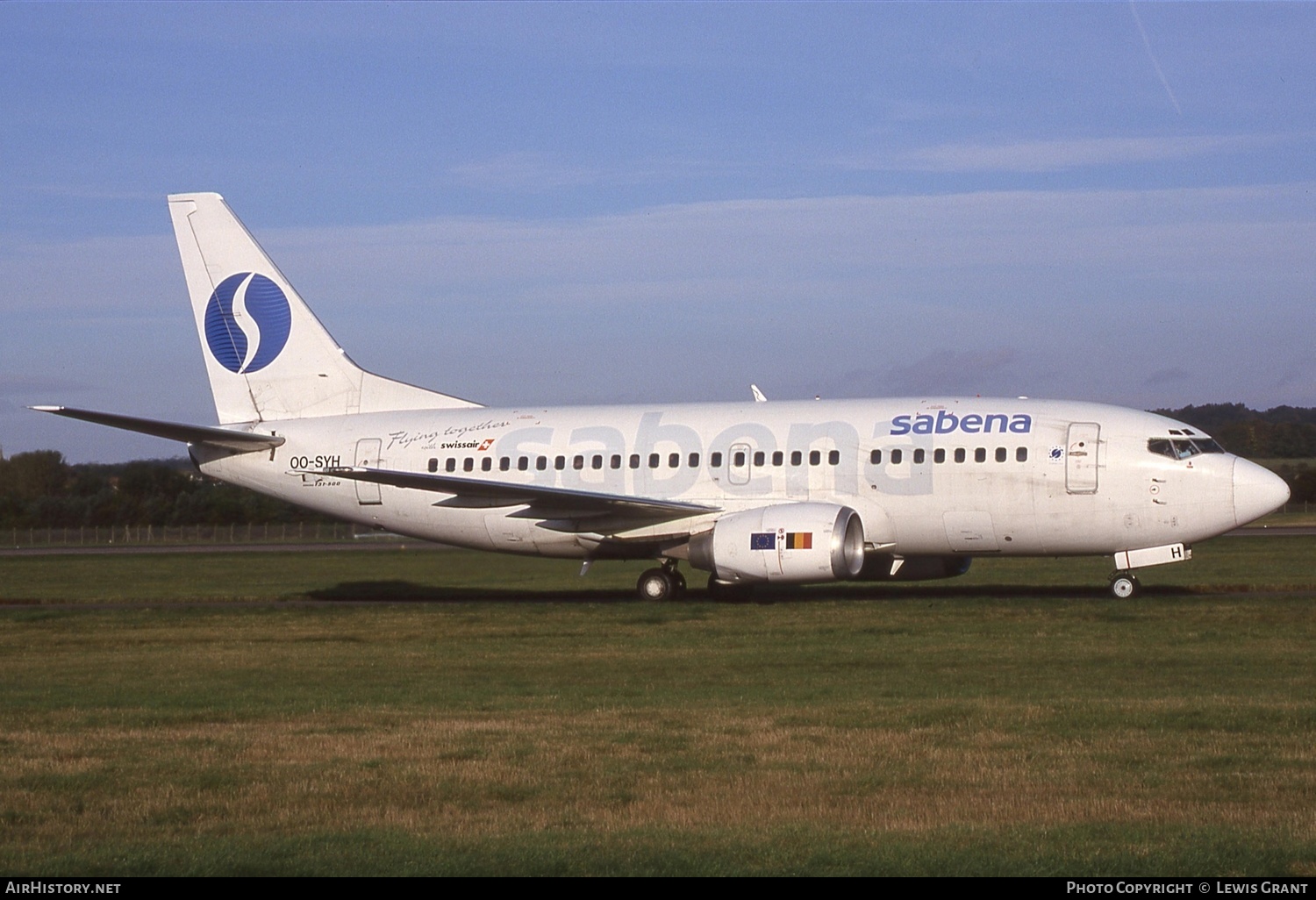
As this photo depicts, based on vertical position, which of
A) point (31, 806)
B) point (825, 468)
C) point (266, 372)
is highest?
point (266, 372)

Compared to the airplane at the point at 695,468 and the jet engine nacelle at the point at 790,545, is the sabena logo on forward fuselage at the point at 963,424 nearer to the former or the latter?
the airplane at the point at 695,468

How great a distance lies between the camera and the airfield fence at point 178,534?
69.2 meters

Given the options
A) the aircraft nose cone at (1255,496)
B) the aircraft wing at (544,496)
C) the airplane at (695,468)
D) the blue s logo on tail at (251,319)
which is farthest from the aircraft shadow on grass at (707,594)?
the blue s logo on tail at (251,319)

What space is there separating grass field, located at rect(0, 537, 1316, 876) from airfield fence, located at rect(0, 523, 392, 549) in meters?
43.7

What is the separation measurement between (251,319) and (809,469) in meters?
13.9

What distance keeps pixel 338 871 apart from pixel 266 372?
26.7m

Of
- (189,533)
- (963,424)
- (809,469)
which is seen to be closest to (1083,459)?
(963,424)

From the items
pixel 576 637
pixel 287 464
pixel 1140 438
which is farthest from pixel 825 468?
pixel 287 464

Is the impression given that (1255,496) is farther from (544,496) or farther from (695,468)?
(544,496)

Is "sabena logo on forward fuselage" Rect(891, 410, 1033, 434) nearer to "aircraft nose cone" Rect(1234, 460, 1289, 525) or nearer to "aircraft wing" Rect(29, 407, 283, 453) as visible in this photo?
"aircraft nose cone" Rect(1234, 460, 1289, 525)

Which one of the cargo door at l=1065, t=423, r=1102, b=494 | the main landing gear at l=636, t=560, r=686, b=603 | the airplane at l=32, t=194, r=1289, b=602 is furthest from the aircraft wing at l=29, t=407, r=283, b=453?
the cargo door at l=1065, t=423, r=1102, b=494

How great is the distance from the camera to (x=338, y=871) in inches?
329

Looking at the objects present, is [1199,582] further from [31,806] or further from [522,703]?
A: [31,806]

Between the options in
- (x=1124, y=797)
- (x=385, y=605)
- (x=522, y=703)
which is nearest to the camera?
(x=1124, y=797)
